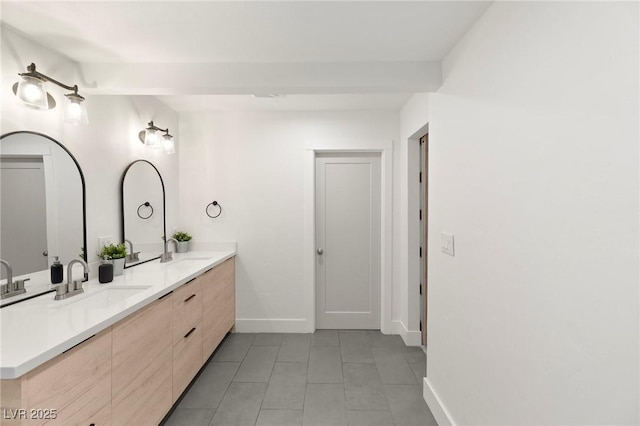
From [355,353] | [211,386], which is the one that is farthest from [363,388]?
[211,386]

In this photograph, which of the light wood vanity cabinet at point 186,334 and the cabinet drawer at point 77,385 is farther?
the light wood vanity cabinet at point 186,334

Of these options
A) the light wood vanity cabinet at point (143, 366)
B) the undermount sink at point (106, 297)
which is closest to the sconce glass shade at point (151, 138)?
the undermount sink at point (106, 297)

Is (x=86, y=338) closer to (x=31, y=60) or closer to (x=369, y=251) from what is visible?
(x=31, y=60)

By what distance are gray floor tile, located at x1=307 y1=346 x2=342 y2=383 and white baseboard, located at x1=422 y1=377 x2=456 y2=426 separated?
2.20ft

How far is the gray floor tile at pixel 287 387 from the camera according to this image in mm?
2092

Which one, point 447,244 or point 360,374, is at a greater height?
point 447,244

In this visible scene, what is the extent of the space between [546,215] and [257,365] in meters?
2.52

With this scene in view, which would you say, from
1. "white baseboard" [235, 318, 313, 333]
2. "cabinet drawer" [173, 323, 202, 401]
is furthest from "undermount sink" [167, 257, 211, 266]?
"white baseboard" [235, 318, 313, 333]

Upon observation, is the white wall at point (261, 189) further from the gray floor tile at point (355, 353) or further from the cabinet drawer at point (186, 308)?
the cabinet drawer at point (186, 308)

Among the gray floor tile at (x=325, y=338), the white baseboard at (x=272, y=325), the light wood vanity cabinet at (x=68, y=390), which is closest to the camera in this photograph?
the light wood vanity cabinet at (x=68, y=390)

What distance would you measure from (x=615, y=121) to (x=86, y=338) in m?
2.01

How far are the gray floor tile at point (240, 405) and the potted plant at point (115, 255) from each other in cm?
125

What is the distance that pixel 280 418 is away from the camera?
76.9 inches

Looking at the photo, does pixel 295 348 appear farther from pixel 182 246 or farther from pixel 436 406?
pixel 182 246
